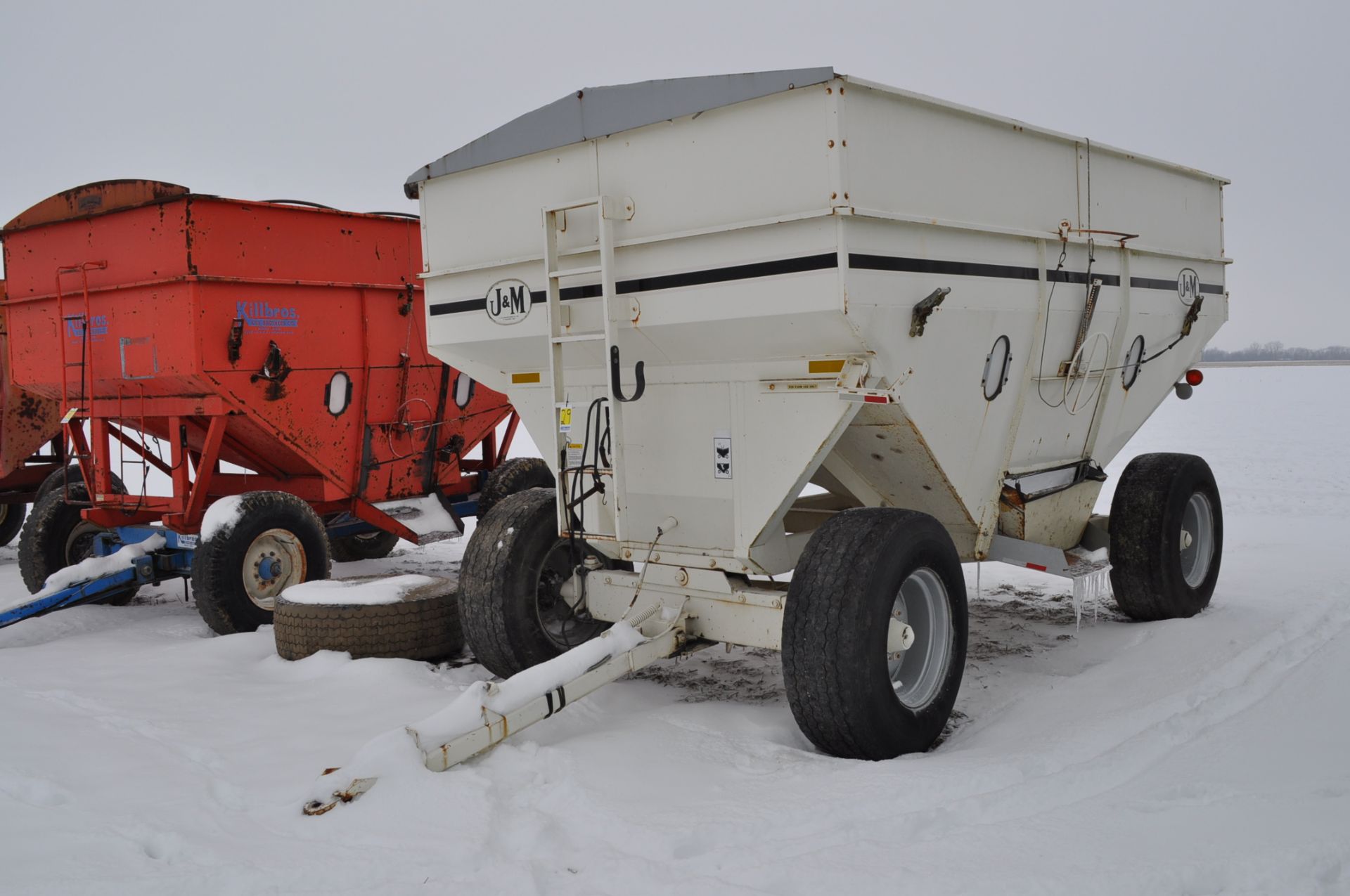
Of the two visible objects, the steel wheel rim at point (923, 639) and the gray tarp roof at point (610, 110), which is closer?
the gray tarp roof at point (610, 110)

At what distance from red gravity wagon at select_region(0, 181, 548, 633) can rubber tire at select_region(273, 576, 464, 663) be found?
1116 mm

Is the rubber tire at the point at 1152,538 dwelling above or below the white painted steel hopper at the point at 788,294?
below

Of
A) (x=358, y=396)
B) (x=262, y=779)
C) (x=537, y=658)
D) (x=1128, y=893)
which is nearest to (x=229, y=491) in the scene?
(x=358, y=396)

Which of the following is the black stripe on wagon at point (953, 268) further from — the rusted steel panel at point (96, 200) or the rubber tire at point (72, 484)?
the rubber tire at point (72, 484)

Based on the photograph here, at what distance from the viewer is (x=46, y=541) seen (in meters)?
8.08

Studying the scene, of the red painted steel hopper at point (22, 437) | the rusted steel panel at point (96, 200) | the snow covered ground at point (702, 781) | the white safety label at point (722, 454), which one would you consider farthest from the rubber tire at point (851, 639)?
the red painted steel hopper at point (22, 437)

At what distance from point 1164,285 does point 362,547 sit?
677cm

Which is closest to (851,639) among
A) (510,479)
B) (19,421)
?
(510,479)

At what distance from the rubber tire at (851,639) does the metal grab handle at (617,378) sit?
1080 millimetres

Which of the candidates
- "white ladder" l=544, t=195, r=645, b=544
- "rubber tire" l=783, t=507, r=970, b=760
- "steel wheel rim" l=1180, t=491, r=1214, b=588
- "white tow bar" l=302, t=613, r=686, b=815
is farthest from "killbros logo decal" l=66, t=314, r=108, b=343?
"steel wheel rim" l=1180, t=491, r=1214, b=588

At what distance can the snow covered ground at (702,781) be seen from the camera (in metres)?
3.27

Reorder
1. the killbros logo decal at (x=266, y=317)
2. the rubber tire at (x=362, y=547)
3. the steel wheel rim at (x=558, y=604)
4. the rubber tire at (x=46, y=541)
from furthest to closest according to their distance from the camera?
the rubber tire at (x=362, y=547) → the rubber tire at (x=46, y=541) → the killbros logo decal at (x=266, y=317) → the steel wheel rim at (x=558, y=604)

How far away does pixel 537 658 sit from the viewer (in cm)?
544

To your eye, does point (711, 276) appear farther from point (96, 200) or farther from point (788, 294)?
point (96, 200)
